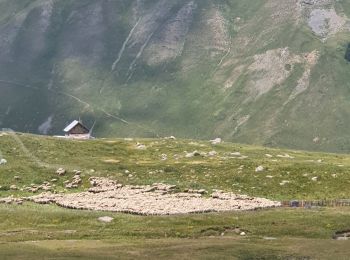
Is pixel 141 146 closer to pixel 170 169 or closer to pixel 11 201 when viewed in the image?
pixel 170 169

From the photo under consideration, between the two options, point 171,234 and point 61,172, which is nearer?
point 171,234

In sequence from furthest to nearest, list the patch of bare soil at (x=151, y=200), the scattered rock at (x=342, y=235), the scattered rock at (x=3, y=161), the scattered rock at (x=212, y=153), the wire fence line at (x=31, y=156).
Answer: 1. the scattered rock at (x=212, y=153)
2. the wire fence line at (x=31, y=156)
3. the scattered rock at (x=3, y=161)
4. the patch of bare soil at (x=151, y=200)
5. the scattered rock at (x=342, y=235)

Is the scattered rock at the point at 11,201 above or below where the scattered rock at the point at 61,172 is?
above

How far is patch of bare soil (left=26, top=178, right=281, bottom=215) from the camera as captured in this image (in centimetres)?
8525

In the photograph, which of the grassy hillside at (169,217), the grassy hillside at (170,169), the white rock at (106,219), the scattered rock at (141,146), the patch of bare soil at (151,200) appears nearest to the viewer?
the grassy hillside at (169,217)

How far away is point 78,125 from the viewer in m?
178

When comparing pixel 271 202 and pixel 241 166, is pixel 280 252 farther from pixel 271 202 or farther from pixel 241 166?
pixel 241 166

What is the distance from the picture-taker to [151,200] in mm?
90188

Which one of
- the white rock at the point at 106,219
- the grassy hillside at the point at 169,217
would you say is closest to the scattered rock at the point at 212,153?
the grassy hillside at the point at 169,217

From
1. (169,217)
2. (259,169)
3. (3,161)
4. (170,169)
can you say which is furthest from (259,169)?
(3,161)

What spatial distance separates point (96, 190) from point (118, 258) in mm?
44049

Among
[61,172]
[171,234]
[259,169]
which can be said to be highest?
[171,234]

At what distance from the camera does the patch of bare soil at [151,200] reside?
8525 centimetres

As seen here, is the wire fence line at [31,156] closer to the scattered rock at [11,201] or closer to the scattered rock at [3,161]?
Answer: the scattered rock at [3,161]
